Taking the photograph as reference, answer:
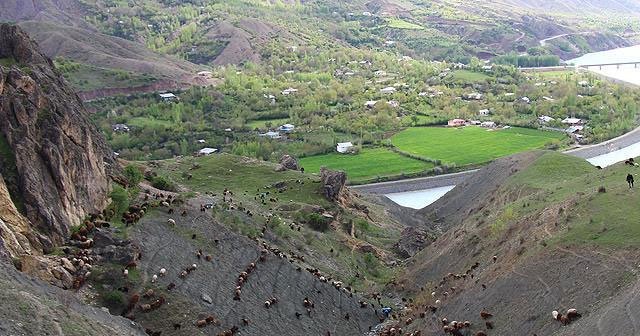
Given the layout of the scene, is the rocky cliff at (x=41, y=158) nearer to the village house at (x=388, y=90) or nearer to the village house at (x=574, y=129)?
the village house at (x=574, y=129)

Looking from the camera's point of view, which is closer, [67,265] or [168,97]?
[67,265]

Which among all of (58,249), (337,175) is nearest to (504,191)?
(337,175)

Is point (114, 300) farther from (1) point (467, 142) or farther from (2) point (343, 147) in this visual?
(1) point (467, 142)

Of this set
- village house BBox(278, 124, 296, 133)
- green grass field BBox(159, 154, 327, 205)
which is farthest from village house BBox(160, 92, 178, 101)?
green grass field BBox(159, 154, 327, 205)

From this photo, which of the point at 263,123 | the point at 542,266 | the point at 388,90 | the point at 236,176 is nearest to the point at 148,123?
the point at 263,123

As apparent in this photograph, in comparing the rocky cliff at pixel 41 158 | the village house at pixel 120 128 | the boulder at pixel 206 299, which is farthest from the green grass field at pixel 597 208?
the village house at pixel 120 128

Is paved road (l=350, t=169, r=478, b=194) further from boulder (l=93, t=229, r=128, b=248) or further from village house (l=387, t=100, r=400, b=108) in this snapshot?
boulder (l=93, t=229, r=128, b=248)

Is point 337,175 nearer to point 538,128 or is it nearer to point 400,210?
point 400,210
